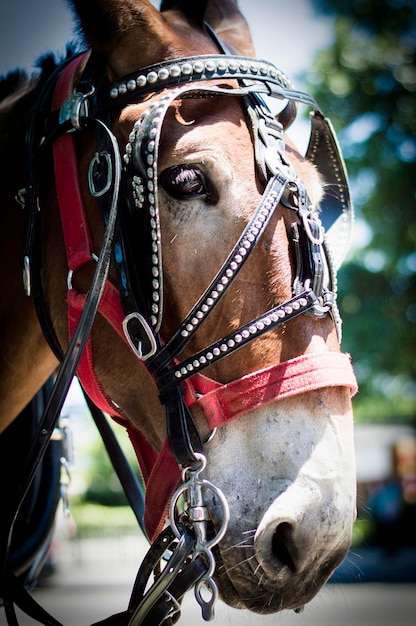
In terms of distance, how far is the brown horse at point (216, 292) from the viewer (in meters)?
1.58

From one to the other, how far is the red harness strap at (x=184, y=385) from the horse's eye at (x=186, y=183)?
12.0 inches

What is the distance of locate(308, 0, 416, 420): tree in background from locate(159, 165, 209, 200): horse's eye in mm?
9359

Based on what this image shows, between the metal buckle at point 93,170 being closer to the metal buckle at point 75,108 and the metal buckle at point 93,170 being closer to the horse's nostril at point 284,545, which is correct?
the metal buckle at point 75,108

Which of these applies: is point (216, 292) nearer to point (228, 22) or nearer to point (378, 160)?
point (228, 22)

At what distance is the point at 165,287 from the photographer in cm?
174

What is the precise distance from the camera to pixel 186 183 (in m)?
1.72

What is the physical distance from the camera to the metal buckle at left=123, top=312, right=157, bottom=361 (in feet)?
5.58

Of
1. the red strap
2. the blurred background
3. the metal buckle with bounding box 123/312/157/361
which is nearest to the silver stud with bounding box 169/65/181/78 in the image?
the metal buckle with bounding box 123/312/157/361

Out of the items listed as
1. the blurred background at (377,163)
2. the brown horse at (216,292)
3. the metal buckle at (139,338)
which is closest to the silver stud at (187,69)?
the brown horse at (216,292)

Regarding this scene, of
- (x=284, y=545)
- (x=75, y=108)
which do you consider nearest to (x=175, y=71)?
(x=75, y=108)

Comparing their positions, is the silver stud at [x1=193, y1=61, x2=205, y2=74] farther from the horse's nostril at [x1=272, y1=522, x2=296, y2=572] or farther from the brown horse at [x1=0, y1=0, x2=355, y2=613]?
the horse's nostril at [x1=272, y1=522, x2=296, y2=572]

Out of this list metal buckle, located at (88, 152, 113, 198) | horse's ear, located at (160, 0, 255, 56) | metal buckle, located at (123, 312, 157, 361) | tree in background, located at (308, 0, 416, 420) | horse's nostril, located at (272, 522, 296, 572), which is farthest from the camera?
tree in background, located at (308, 0, 416, 420)

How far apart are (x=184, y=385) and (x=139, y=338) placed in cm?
17

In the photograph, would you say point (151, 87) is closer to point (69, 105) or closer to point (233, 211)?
point (69, 105)
